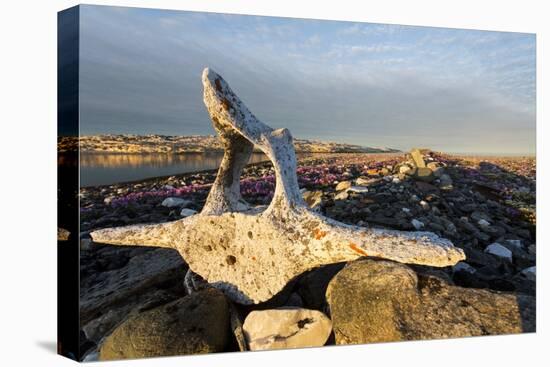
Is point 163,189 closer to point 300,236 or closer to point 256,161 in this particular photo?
point 256,161

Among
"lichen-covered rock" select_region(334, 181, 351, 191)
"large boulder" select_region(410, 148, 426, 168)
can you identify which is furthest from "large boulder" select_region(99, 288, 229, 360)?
"large boulder" select_region(410, 148, 426, 168)

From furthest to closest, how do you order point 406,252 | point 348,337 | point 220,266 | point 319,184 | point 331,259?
point 319,184 < point 220,266 < point 348,337 < point 331,259 < point 406,252

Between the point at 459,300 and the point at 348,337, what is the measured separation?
1.12m

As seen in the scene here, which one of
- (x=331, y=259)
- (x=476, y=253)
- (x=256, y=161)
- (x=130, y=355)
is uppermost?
(x=256, y=161)

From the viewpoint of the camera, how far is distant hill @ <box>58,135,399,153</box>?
4.33 meters

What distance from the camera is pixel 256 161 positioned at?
22.2ft

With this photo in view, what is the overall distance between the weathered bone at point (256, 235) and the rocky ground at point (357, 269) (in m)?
0.38

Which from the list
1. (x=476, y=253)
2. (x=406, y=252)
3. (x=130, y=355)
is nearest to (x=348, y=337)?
(x=406, y=252)

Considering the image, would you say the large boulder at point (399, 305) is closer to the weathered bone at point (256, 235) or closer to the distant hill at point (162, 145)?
the weathered bone at point (256, 235)

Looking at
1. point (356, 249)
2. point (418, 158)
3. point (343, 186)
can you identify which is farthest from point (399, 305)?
point (418, 158)

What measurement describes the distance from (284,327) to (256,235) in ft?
2.89

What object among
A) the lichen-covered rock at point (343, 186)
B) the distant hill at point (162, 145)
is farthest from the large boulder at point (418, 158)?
the lichen-covered rock at point (343, 186)

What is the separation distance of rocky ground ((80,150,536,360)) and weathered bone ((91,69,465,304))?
0.38m

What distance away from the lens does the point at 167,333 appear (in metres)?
3.63
